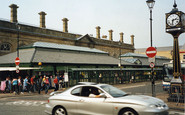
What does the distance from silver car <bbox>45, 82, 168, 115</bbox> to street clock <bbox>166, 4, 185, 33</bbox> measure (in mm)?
7244

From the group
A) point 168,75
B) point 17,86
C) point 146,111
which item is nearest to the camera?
point 146,111

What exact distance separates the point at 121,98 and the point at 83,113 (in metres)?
1.56

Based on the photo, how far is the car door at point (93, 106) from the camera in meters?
7.91

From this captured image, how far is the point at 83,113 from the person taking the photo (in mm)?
8305

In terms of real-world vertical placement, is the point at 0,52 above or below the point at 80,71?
above

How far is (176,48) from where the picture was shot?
1395 cm

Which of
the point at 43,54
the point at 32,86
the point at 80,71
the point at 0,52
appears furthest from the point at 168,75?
the point at 0,52

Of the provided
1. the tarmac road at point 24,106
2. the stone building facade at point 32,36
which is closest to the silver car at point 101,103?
the tarmac road at point 24,106

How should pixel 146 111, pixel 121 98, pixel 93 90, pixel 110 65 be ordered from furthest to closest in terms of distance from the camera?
1. pixel 110 65
2. pixel 93 90
3. pixel 121 98
4. pixel 146 111

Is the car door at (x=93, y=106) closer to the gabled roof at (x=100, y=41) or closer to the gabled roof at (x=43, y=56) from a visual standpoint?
the gabled roof at (x=43, y=56)

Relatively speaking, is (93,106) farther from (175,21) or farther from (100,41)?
(100,41)

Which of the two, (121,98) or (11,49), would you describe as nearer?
(121,98)

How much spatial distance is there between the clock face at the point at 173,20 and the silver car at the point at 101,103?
7547 mm

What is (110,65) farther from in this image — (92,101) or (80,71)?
(92,101)
